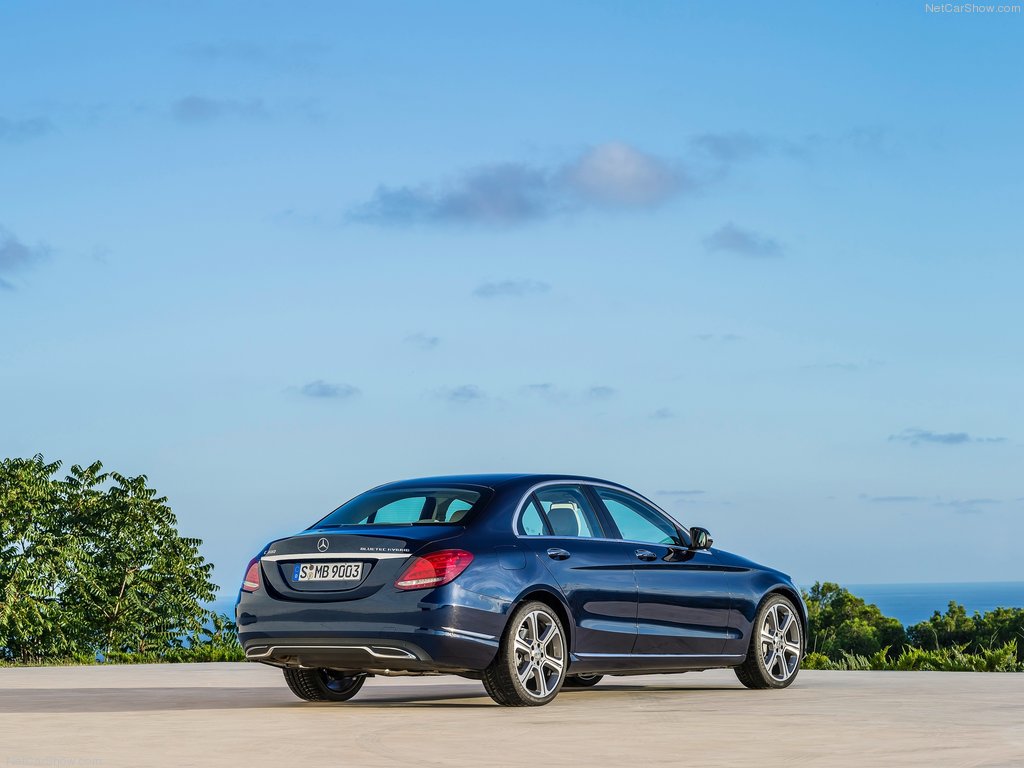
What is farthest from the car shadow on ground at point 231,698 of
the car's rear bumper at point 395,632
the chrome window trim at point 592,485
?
the chrome window trim at point 592,485

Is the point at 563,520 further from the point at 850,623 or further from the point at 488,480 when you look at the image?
the point at 850,623

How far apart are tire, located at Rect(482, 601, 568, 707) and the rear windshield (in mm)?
869

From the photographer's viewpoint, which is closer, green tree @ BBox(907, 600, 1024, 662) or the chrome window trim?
the chrome window trim

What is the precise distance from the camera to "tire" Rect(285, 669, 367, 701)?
11.9m

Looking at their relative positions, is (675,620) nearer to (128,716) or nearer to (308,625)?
(308,625)

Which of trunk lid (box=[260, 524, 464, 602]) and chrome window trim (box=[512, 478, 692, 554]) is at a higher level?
chrome window trim (box=[512, 478, 692, 554])

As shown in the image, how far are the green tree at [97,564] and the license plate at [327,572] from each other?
722 inches

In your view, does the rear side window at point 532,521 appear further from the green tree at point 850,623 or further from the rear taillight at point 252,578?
the green tree at point 850,623

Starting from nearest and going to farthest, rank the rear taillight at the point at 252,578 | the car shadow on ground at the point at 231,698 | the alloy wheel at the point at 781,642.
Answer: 1. the rear taillight at the point at 252,578
2. the car shadow on ground at the point at 231,698
3. the alloy wheel at the point at 781,642

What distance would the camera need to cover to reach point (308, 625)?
10680 mm

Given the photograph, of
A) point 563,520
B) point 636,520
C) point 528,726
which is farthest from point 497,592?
point 636,520

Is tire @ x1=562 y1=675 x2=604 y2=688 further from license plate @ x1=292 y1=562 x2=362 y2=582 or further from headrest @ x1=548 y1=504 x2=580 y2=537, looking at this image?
license plate @ x1=292 y1=562 x2=362 y2=582

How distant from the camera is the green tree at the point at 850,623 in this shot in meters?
47.2

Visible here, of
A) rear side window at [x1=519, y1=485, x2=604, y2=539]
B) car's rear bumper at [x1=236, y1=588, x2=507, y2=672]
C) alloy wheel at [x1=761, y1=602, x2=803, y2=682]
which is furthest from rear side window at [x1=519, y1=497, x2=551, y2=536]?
alloy wheel at [x1=761, y1=602, x2=803, y2=682]
